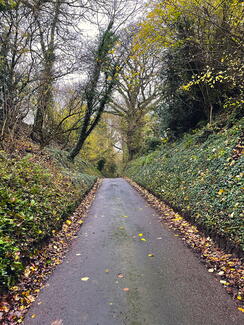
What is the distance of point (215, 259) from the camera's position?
391cm

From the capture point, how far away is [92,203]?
9.11m

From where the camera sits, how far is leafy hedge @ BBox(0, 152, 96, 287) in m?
3.23

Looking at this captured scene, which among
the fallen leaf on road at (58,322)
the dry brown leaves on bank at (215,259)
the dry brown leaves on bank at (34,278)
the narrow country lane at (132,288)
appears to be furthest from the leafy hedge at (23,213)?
the dry brown leaves on bank at (215,259)

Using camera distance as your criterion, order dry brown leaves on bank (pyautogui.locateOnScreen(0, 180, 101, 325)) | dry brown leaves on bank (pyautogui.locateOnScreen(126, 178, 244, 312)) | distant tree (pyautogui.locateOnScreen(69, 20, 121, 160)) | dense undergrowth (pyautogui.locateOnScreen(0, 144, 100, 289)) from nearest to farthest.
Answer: dry brown leaves on bank (pyautogui.locateOnScreen(0, 180, 101, 325)) < dry brown leaves on bank (pyautogui.locateOnScreen(126, 178, 244, 312)) < dense undergrowth (pyautogui.locateOnScreen(0, 144, 100, 289)) < distant tree (pyautogui.locateOnScreen(69, 20, 121, 160))

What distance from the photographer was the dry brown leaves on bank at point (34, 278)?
2.68 metres

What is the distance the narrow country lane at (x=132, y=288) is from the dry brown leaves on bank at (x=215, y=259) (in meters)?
0.15

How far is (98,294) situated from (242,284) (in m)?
2.16

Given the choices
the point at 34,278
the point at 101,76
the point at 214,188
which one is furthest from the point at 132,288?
the point at 101,76

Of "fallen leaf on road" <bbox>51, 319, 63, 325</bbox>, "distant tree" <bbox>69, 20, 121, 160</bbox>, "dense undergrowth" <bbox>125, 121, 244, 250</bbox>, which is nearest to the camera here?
"fallen leaf on road" <bbox>51, 319, 63, 325</bbox>

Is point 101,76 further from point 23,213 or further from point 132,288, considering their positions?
point 132,288

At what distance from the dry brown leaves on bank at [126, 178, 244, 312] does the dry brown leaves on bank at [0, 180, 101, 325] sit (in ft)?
9.13

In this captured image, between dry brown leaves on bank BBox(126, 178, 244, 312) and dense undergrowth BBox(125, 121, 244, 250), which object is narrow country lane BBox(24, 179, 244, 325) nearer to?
dry brown leaves on bank BBox(126, 178, 244, 312)

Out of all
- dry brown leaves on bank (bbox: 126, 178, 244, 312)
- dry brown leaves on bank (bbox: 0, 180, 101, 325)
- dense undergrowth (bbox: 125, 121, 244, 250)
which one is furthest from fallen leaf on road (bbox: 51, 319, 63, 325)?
dense undergrowth (bbox: 125, 121, 244, 250)

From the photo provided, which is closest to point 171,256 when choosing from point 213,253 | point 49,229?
point 213,253
